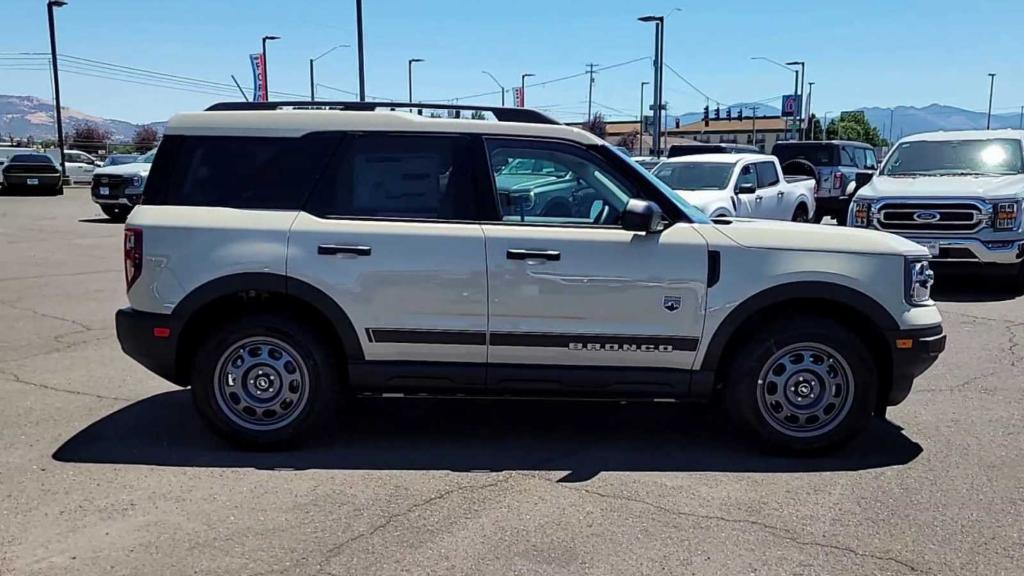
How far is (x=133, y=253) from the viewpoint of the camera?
5059mm

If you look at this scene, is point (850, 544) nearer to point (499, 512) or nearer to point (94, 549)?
point (499, 512)

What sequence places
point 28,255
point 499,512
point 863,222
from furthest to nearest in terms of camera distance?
point 28,255 → point 863,222 → point 499,512

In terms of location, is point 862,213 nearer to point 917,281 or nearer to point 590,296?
point 917,281

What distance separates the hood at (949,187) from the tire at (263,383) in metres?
8.68

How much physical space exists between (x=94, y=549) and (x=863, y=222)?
10.2 metres

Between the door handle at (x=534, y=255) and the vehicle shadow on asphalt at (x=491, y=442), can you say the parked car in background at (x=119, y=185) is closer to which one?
the vehicle shadow on asphalt at (x=491, y=442)

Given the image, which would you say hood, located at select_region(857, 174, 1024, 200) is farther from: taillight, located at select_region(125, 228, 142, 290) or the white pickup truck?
taillight, located at select_region(125, 228, 142, 290)

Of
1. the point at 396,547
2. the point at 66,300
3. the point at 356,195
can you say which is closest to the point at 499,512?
the point at 396,547

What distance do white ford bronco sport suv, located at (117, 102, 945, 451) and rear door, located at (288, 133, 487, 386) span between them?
12 millimetres

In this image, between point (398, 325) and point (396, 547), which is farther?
point (398, 325)

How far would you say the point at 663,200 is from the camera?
5102mm

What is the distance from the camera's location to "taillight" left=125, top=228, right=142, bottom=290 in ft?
16.5

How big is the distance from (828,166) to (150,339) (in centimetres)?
1867

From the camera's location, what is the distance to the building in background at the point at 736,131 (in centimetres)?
10713
